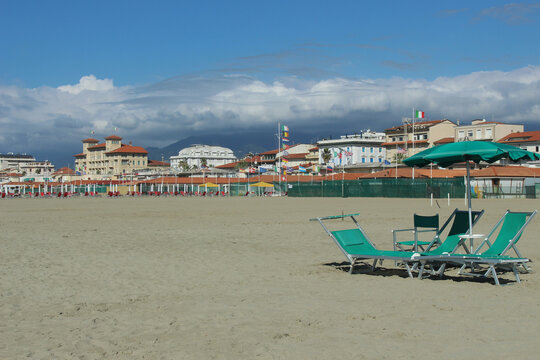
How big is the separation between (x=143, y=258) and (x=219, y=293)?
12.6 feet

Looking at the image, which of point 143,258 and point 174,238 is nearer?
point 143,258

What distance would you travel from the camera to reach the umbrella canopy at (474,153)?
8836mm

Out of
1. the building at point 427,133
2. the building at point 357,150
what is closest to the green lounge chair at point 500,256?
the building at point 427,133

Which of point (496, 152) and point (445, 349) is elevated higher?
point (496, 152)

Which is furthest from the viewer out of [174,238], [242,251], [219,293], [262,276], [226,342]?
[174,238]

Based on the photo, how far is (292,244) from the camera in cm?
1301

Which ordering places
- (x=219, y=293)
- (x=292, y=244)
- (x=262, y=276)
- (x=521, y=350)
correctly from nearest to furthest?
(x=521, y=350) → (x=219, y=293) → (x=262, y=276) → (x=292, y=244)

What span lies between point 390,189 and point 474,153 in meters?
43.9

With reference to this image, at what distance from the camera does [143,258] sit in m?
10.9

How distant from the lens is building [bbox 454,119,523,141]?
101062mm

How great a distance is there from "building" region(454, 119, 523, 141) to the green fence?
164 feet

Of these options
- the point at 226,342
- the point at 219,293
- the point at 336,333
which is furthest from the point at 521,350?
the point at 219,293

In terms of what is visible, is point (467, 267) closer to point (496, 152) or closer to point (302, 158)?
point (496, 152)

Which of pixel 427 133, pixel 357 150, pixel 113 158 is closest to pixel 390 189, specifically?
pixel 427 133
